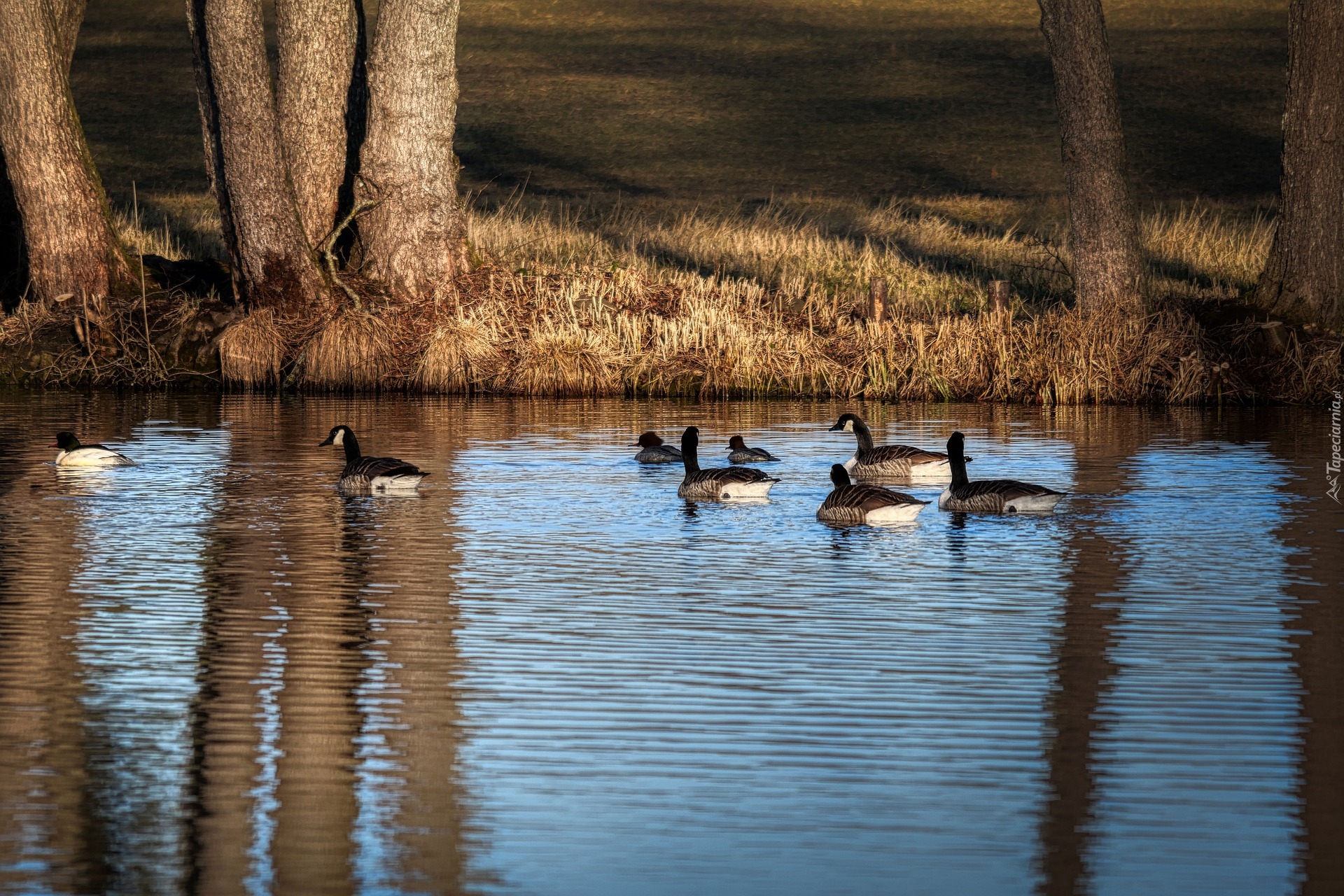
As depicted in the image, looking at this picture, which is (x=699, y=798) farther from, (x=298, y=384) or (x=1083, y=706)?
(x=298, y=384)

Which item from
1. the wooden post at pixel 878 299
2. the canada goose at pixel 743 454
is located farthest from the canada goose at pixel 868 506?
the wooden post at pixel 878 299

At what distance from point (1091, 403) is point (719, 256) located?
36.6ft

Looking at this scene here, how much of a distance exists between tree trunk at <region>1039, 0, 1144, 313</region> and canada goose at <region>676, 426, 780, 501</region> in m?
11.3

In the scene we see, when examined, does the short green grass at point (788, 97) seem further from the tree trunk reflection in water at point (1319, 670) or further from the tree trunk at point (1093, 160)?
the tree trunk reflection in water at point (1319, 670)

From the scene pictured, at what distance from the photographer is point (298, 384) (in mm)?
27438

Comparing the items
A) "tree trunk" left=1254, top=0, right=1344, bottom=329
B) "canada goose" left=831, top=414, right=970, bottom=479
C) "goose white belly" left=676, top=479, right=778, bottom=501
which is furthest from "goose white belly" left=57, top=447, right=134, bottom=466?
"tree trunk" left=1254, top=0, right=1344, bottom=329

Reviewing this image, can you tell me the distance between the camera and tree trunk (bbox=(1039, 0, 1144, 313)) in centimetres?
2552

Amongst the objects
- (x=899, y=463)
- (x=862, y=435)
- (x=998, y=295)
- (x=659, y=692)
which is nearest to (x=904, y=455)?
(x=899, y=463)

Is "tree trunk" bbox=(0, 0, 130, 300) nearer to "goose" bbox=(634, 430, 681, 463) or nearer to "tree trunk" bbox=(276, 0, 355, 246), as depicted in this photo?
"tree trunk" bbox=(276, 0, 355, 246)

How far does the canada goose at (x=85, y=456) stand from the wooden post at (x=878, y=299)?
1307 cm

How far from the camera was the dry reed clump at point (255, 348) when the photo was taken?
27422mm

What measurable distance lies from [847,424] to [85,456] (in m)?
9.53

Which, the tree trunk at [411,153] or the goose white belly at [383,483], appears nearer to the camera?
the goose white belly at [383,483]

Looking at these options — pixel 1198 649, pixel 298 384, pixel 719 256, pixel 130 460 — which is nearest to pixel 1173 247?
pixel 719 256
